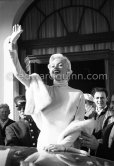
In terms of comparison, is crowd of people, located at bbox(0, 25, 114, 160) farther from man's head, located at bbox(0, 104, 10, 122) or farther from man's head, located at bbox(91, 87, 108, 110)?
man's head, located at bbox(0, 104, 10, 122)

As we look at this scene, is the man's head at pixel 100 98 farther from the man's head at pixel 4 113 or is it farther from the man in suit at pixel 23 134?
the man's head at pixel 4 113

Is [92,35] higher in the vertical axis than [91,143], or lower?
higher

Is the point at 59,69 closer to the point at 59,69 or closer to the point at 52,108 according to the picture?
the point at 59,69

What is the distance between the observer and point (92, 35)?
846 centimetres

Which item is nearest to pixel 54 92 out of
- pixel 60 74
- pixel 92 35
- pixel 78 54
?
pixel 60 74

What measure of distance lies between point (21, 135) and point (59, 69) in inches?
34.3

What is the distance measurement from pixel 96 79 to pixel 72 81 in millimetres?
507

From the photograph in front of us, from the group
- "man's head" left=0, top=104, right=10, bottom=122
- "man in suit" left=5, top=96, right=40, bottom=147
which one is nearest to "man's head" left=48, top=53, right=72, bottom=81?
"man in suit" left=5, top=96, right=40, bottom=147

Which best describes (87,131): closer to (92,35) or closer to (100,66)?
(100,66)

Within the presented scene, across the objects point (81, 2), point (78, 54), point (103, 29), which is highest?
point (81, 2)

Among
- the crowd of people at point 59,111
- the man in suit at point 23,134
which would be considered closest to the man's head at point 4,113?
the man in suit at point 23,134

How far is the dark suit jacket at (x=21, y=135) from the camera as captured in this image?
286 cm

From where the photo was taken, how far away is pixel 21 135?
2.94 meters

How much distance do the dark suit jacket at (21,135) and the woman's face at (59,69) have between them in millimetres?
764
